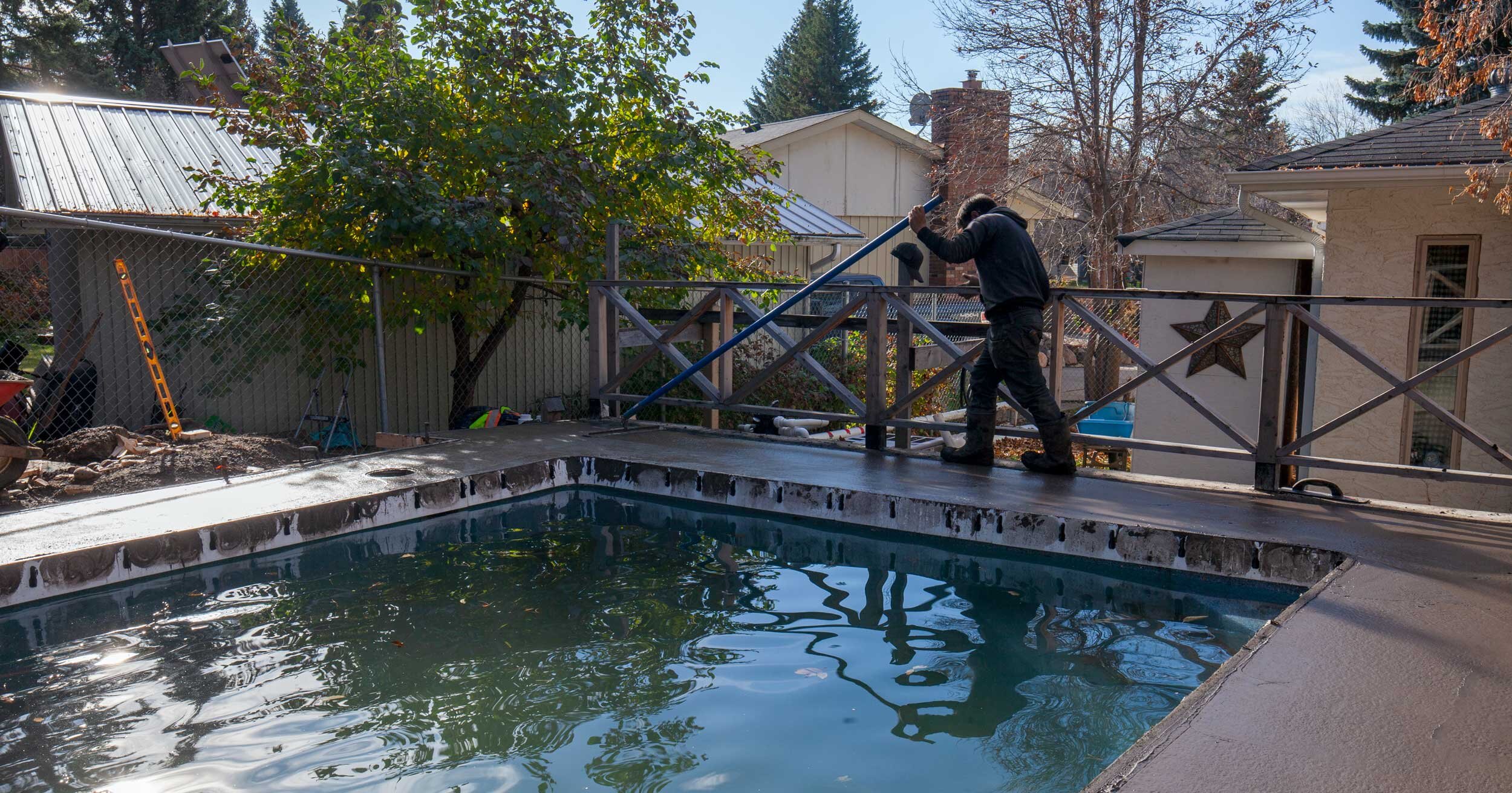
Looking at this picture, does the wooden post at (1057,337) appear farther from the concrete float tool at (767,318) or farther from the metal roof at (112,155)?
the metal roof at (112,155)

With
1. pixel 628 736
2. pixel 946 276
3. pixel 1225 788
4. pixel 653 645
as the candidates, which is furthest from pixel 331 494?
pixel 946 276

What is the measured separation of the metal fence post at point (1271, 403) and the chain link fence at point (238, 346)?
6547 mm

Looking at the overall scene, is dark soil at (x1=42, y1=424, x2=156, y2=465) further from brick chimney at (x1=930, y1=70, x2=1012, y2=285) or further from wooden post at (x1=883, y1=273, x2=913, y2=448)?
brick chimney at (x1=930, y1=70, x2=1012, y2=285)

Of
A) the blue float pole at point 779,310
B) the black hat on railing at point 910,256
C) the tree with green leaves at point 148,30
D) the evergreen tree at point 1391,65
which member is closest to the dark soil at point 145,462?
the blue float pole at point 779,310

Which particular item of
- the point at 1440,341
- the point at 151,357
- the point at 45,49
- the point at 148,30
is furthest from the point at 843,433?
the point at 148,30

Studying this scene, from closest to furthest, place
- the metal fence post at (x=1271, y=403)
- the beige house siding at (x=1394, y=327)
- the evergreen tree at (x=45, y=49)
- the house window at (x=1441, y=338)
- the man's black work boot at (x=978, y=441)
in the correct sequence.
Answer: the metal fence post at (x=1271, y=403), the man's black work boot at (x=978, y=441), the beige house siding at (x=1394, y=327), the house window at (x=1441, y=338), the evergreen tree at (x=45, y=49)

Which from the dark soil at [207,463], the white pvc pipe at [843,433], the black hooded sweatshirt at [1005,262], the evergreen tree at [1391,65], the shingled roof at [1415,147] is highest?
the evergreen tree at [1391,65]

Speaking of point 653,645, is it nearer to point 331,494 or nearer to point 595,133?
point 331,494

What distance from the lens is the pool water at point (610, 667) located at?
3.40 m

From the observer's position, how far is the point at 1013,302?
6.52 m

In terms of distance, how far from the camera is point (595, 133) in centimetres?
1026

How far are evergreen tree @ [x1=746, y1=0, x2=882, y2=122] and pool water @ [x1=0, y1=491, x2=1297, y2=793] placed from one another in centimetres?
4590

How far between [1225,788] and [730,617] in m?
2.51

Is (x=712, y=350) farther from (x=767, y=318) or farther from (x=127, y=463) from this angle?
(x=127, y=463)
